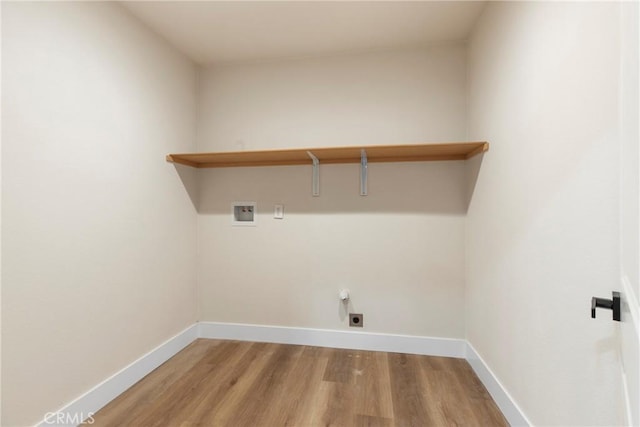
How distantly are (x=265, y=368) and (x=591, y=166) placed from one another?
80.9 inches

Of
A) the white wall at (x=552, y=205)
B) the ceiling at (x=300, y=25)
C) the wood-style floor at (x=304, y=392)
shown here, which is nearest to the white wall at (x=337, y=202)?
the ceiling at (x=300, y=25)

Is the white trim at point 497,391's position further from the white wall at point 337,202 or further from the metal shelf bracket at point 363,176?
the metal shelf bracket at point 363,176

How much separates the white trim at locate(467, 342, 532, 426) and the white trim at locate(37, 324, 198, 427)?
2.18 meters

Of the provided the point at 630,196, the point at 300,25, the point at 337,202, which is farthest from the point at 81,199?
the point at 630,196

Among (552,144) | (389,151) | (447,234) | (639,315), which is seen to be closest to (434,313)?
(447,234)

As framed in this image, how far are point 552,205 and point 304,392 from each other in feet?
5.31

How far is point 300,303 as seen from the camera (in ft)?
7.61

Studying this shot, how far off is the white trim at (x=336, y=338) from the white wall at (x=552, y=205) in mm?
413

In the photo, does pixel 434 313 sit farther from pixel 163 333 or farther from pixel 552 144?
pixel 163 333

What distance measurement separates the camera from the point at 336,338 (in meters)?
2.25

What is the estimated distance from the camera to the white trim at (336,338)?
213cm

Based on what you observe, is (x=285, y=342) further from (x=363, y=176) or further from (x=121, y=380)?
(x=363, y=176)

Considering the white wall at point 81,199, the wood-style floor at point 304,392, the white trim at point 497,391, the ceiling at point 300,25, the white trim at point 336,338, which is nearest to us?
the white wall at point 81,199

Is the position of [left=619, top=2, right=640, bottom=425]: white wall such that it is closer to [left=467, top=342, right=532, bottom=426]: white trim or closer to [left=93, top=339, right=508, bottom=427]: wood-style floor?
[left=467, top=342, right=532, bottom=426]: white trim
